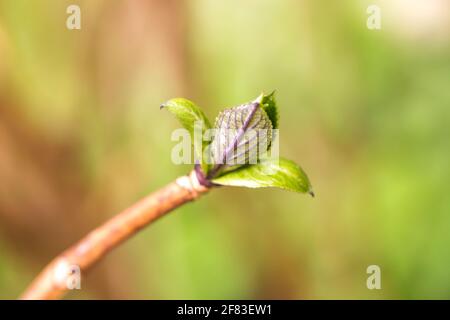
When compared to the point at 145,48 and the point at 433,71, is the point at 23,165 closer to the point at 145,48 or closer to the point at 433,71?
the point at 145,48

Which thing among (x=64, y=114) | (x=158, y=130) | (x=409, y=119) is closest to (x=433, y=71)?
(x=409, y=119)

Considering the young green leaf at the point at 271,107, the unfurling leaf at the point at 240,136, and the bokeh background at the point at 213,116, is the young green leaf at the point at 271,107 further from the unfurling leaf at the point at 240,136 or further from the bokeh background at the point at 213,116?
the bokeh background at the point at 213,116

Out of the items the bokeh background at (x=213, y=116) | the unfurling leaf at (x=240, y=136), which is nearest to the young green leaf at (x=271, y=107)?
the unfurling leaf at (x=240, y=136)

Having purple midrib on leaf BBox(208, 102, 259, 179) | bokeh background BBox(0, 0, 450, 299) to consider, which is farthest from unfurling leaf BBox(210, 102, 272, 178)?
bokeh background BBox(0, 0, 450, 299)

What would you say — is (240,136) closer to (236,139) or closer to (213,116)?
(236,139)

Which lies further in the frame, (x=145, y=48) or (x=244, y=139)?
(x=145, y=48)

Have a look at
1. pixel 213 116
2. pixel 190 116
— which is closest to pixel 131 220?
pixel 190 116
